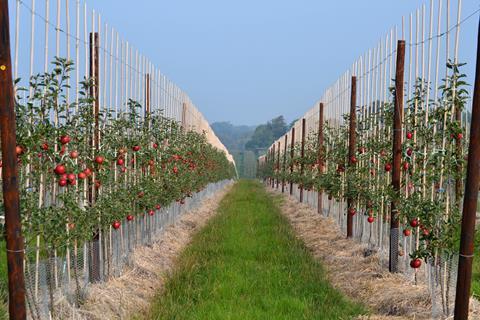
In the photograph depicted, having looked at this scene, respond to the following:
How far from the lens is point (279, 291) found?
7.97 metres

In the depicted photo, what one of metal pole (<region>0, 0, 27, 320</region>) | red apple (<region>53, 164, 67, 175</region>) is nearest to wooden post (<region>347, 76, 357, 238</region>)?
red apple (<region>53, 164, 67, 175</region>)

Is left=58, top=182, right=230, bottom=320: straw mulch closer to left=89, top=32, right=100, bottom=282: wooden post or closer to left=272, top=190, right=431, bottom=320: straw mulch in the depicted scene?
left=89, top=32, right=100, bottom=282: wooden post

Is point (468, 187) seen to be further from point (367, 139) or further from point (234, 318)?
point (367, 139)

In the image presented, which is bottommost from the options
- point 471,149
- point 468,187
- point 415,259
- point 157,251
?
point 157,251

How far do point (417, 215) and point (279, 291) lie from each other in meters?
2.29

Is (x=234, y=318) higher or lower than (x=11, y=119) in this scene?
lower

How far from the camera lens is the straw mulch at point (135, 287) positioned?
21.7 feet

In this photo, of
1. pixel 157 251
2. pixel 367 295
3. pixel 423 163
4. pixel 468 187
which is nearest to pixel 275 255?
pixel 157 251

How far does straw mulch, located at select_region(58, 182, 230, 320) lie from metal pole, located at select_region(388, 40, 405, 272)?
3.40m

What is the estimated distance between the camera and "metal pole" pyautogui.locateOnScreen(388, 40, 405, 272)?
8703 mm

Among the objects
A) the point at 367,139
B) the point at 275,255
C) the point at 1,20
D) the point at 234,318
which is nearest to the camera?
the point at 1,20

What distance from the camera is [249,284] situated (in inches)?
328

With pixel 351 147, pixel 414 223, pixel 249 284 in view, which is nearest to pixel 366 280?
pixel 249 284

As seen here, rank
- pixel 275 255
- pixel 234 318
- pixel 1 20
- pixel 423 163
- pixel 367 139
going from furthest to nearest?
pixel 367 139
pixel 275 255
pixel 423 163
pixel 234 318
pixel 1 20
